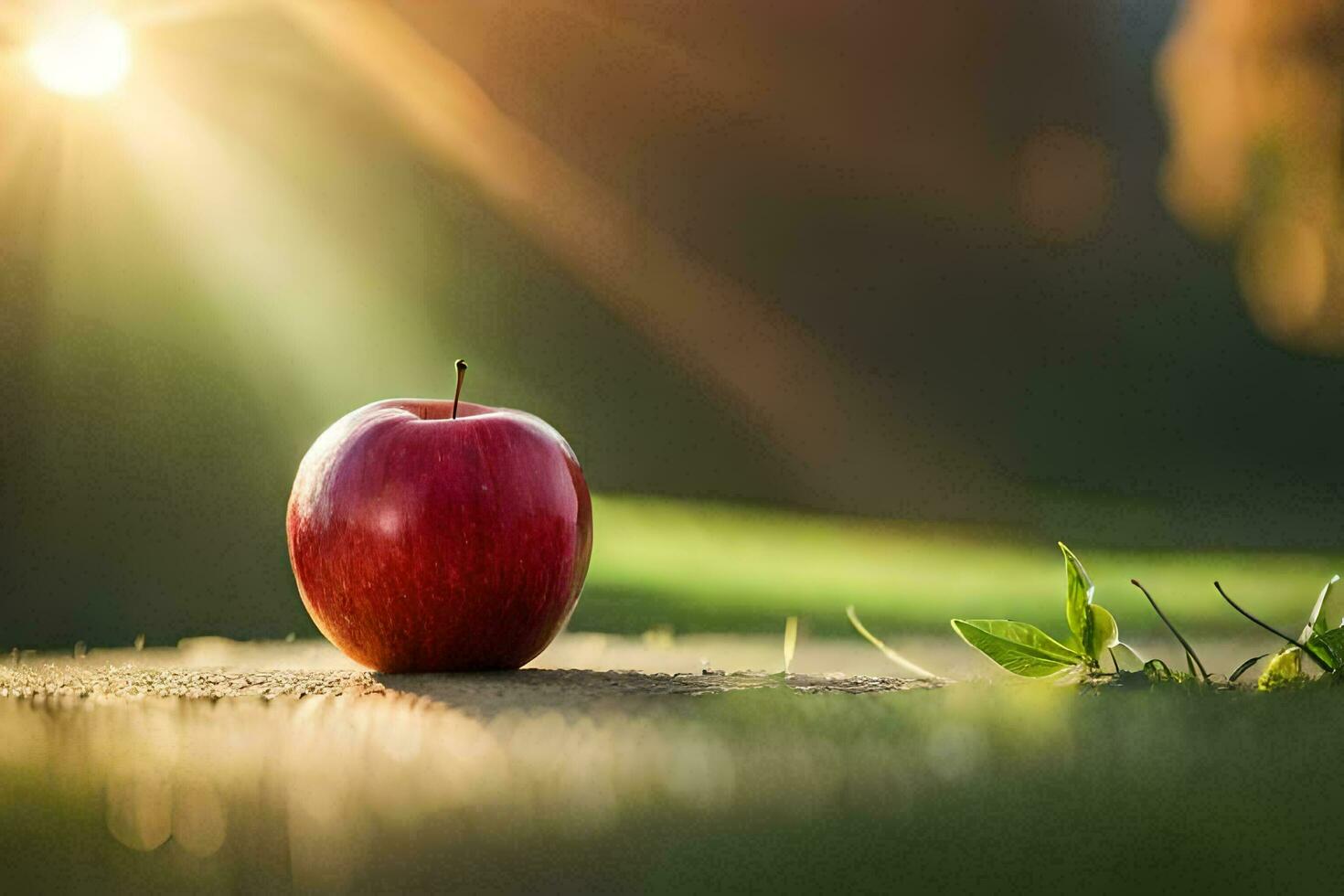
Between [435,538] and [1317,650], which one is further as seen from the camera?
[435,538]

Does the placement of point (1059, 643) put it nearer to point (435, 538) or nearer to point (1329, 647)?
point (1329, 647)

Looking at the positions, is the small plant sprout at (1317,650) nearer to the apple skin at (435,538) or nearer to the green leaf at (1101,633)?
the green leaf at (1101,633)

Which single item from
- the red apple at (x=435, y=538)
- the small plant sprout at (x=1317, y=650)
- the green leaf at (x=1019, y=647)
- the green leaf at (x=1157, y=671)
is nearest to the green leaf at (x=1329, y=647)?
the small plant sprout at (x=1317, y=650)

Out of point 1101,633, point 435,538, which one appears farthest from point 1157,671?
point 435,538

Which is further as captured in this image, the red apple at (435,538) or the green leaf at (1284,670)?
the red apple at (435,538)

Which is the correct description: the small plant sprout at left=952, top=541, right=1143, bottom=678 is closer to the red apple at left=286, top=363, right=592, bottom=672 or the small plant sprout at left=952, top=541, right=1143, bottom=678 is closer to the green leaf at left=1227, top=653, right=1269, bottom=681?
the green leaf at left=1227, top=653, right=1269, bottom=681

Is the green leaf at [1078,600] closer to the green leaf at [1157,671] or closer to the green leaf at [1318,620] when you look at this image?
the green leaf at [1157,671]

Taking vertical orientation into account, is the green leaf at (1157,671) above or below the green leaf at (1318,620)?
below
